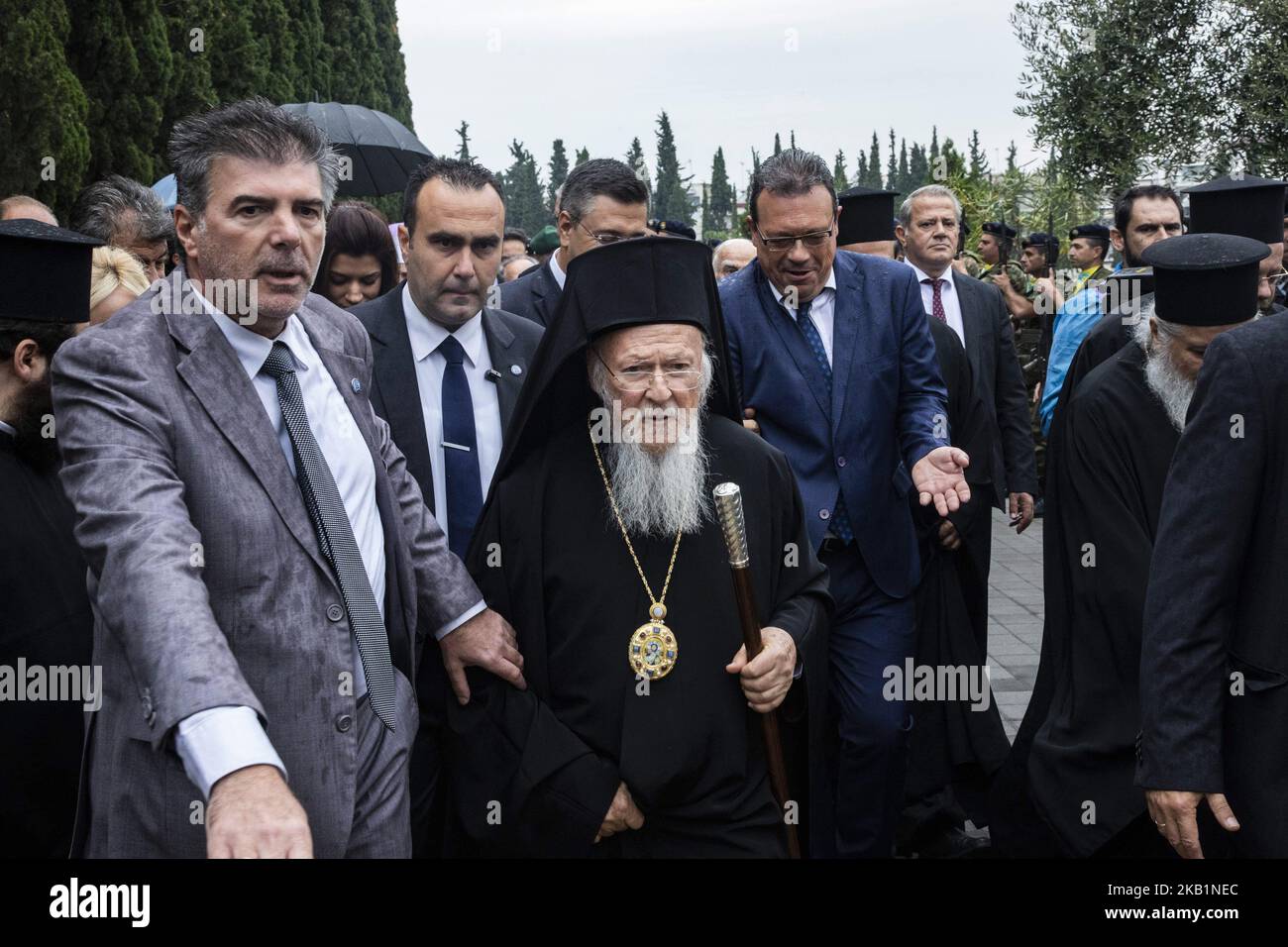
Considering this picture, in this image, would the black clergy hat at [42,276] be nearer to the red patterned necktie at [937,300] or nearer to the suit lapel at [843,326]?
the suit lapel at [843,326]

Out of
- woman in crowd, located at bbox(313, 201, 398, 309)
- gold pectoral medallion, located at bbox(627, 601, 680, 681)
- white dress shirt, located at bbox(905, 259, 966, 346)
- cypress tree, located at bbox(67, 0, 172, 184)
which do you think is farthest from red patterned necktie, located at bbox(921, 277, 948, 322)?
cypress tree, located at bbox(67, 0, 172, 184)

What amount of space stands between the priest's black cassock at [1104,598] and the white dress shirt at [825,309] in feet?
3.08

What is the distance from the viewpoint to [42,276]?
339 cm

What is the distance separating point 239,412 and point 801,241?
2900mm

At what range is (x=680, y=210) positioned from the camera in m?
88.9

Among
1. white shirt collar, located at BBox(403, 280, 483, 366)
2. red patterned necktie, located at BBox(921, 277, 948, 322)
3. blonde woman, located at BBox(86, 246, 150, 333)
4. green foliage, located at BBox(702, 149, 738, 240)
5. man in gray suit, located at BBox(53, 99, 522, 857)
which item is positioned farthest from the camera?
green foliage, located at BBox(702, 149, 738, 240)

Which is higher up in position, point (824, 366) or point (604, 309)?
point (604, 309)

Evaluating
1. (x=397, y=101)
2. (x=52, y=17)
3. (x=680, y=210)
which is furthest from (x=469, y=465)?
(x=680, y=210)

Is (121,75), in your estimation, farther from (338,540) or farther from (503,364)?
(338,540)

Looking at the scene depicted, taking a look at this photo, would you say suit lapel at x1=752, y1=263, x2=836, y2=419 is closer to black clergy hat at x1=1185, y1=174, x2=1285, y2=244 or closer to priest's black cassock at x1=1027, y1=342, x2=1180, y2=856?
priest's black cassock at x1=1027, y1=342, x2=1180, y2=856

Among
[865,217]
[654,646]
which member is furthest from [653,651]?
[865,217]

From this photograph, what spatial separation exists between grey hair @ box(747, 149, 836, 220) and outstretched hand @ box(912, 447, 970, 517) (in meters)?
1.09

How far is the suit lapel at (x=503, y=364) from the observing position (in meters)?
4.48

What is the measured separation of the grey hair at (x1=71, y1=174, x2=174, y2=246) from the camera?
219 inches
